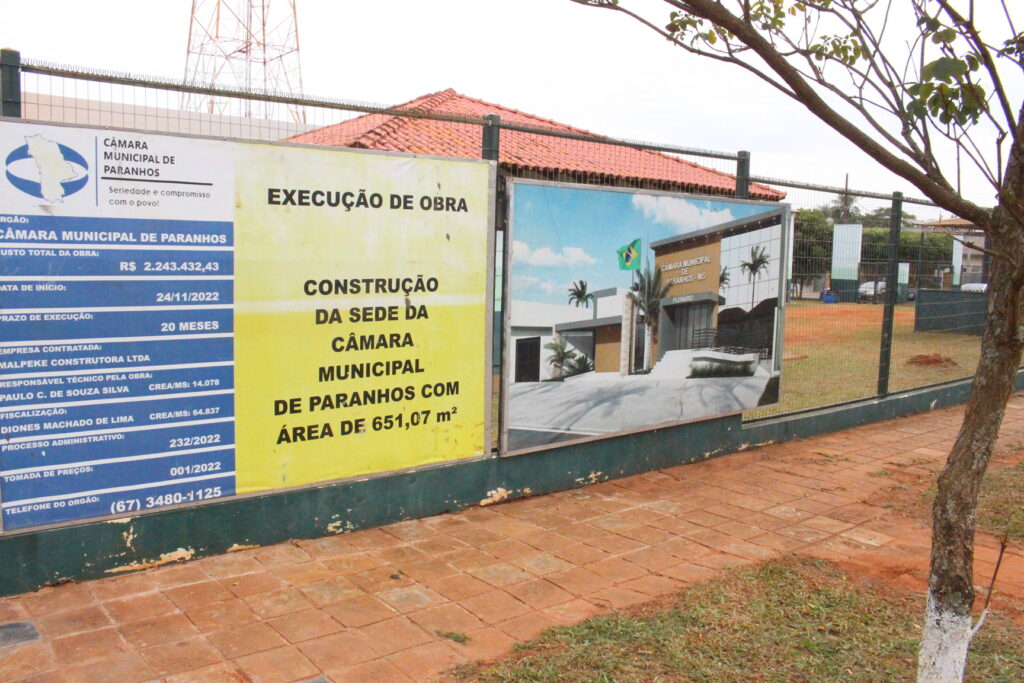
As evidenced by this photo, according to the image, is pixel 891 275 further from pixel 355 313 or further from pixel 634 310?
pixel 355 313

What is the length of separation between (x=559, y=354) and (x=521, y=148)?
32.1 ft

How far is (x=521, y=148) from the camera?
595 inches

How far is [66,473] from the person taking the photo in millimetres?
4215

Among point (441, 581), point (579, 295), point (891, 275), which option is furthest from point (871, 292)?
point (441, 581)

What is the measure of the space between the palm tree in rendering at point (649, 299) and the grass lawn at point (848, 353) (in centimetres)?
188

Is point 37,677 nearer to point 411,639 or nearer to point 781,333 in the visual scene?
point 411,639

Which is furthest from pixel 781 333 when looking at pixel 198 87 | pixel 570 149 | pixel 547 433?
pixel 570 149

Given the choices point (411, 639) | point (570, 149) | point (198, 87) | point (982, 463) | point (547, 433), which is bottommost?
point (411, 639)

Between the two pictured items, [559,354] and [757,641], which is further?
[559,354]

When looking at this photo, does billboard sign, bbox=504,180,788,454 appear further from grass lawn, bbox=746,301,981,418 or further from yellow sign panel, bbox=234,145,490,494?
grass lawn, bbox=746,301,981,418

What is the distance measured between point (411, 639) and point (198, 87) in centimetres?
309

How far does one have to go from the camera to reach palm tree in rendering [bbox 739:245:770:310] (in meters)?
7.48

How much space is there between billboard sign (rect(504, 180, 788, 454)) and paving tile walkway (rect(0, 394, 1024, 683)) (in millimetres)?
663

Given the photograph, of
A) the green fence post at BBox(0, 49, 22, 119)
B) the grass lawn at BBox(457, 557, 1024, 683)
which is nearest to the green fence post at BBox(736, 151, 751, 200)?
the grass lawn at BBox(457, 557, 1024, 683)
